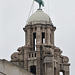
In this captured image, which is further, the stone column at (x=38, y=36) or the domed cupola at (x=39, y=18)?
the domed cupola at (x=39, y=18)

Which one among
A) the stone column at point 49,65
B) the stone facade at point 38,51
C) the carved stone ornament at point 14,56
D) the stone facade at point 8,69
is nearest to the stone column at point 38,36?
the stone facade at point 38,51

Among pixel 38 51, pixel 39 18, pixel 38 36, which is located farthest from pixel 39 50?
pixel 39 18

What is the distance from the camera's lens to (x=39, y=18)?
295 feet

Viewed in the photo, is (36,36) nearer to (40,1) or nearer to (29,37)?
(29,37)

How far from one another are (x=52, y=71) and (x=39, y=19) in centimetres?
1039

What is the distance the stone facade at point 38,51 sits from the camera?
85.7 metres

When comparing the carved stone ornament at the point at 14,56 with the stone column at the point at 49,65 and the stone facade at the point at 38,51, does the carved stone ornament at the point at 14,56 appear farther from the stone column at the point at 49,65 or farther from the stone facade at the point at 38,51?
the stone column at the point at 49,65

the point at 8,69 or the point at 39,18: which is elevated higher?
the point at 39,18

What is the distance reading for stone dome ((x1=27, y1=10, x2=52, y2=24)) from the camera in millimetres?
→ 89588

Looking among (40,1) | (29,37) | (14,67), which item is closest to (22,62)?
(29,37)

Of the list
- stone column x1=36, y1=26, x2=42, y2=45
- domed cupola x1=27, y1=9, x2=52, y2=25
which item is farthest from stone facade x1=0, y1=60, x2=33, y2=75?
domed cupola x1=27, y1=9, x2=52, y2=25

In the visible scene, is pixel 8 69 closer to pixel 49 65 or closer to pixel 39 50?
pixel 49 65

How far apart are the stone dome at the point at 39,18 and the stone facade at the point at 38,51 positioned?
9.6 inches

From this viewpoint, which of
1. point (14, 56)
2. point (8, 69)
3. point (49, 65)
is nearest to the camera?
point (8, 69)
